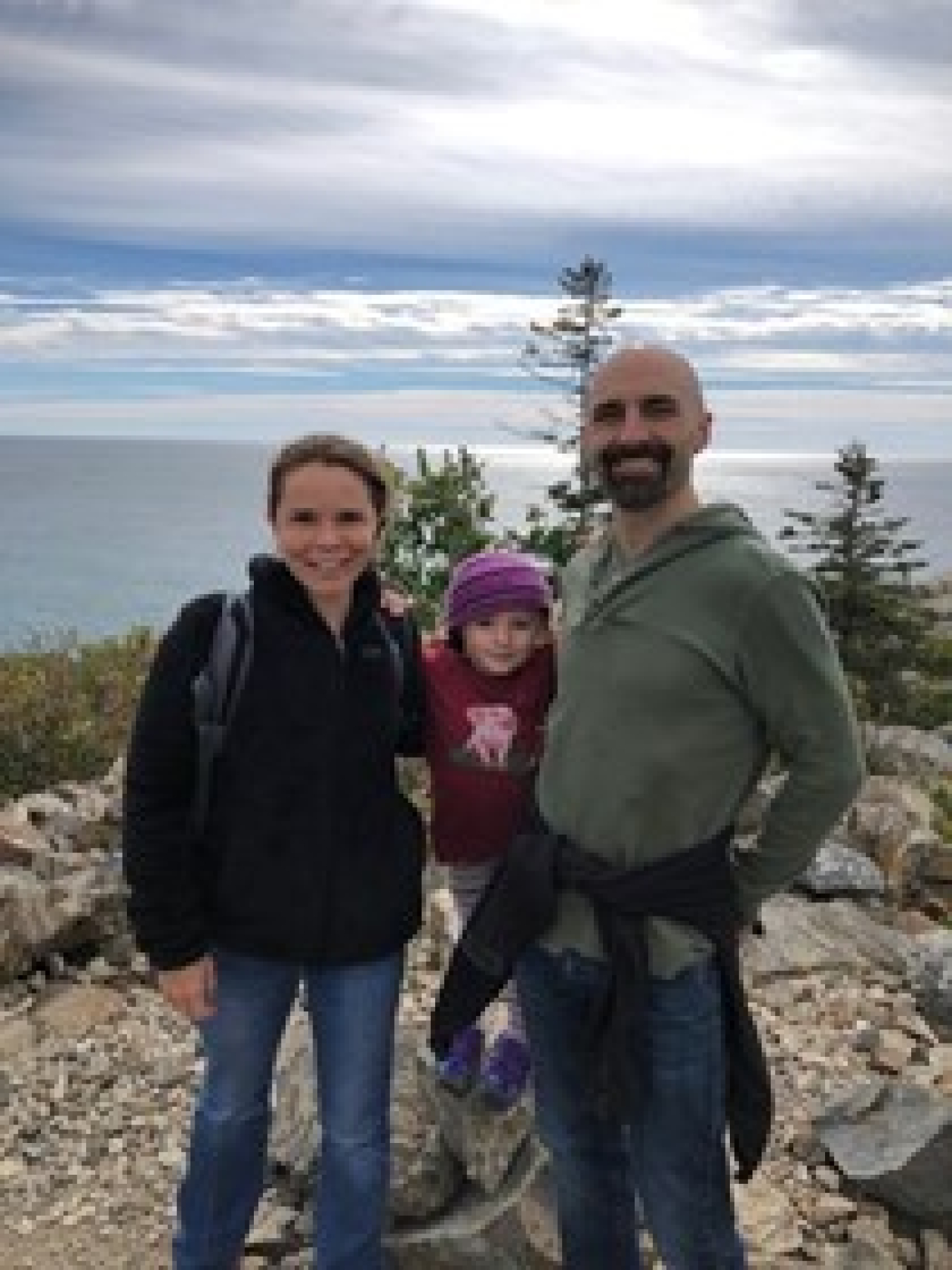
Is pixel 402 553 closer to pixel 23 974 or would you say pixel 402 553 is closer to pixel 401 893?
pixel 23 974

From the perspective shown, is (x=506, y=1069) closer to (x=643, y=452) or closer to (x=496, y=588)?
(x=496, y=588)

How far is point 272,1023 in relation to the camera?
4.44m

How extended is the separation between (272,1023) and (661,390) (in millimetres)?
2266

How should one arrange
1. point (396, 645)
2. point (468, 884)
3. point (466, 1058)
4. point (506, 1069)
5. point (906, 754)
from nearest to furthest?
point (396, 645) < point (468, 884) < point (506, 1069) < point (466, 1058) < point (906, 754)

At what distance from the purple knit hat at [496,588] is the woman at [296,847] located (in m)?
0.24

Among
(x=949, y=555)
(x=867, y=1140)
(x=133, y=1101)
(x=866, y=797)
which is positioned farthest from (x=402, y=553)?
(x=949, y=555)

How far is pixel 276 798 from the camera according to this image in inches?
165

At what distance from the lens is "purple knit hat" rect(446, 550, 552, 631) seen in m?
4.49

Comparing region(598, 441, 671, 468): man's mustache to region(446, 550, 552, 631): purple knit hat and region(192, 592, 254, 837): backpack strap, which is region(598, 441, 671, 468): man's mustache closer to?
region(446, 550, 552, 631): purple knit hat

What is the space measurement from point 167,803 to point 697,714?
5.14ft

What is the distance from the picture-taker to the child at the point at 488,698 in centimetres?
453

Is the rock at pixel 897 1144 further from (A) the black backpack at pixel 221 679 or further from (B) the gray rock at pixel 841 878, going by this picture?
(A) the black backpack at pixel 221 679

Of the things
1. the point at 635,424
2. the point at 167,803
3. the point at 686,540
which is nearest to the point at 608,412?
the point at 635,424

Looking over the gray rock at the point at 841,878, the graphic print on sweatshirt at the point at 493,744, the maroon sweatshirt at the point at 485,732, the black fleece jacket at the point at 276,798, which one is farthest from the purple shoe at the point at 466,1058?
the gray rock at the point at 841,878
